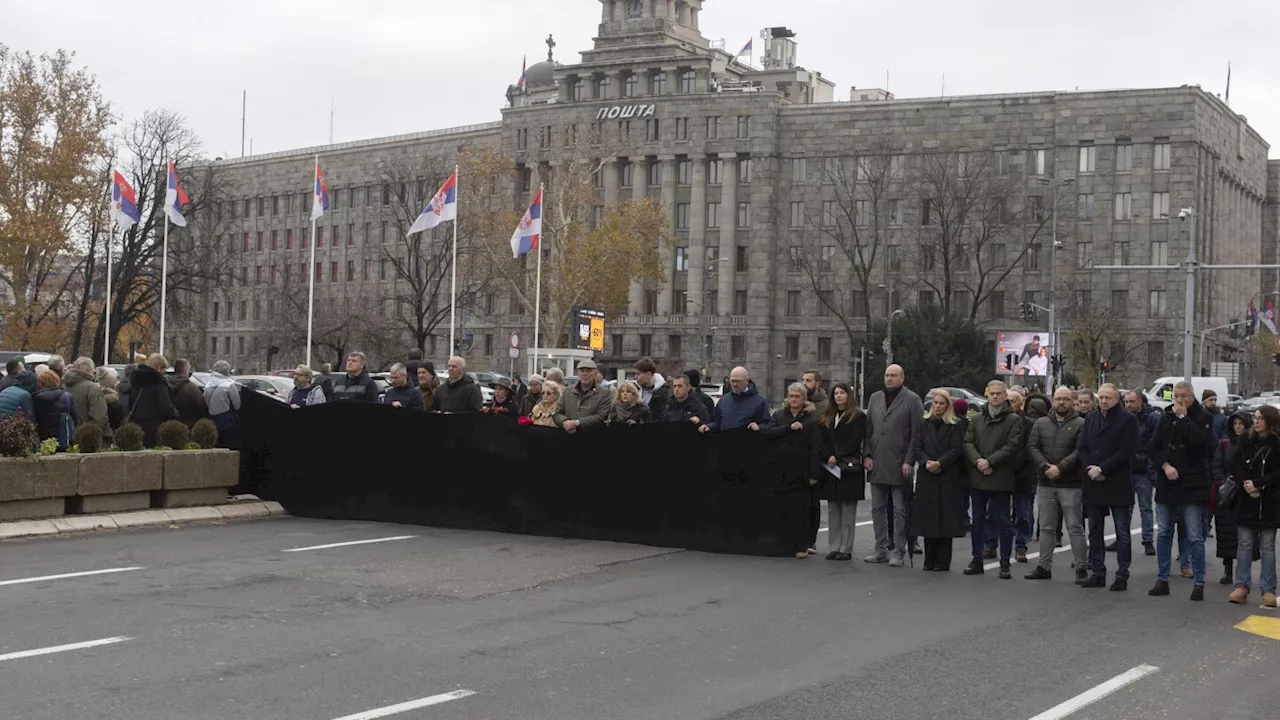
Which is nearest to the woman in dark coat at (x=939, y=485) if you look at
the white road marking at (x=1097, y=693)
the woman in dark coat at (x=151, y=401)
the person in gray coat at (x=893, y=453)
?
the person in gray coat at (x=893, y=453)

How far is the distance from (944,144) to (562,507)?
83.6 meters

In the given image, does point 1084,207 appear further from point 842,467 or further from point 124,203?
point 842,467

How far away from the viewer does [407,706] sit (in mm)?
8578

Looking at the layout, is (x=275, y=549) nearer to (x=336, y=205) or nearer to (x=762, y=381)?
(x=762, y=381)

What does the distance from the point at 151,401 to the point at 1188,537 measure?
11.9 m

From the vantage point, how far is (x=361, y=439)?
18922 millimetres

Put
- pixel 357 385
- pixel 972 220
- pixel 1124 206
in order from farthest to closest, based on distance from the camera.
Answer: pixel 972 220, pixel 1124 206, pixel 357 385

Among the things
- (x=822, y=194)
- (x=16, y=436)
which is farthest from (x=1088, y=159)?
(x=16, y=436)

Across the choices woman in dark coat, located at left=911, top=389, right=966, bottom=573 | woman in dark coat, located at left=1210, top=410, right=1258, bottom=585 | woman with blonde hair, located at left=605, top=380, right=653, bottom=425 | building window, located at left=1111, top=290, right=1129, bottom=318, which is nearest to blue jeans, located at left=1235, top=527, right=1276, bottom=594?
woman in dark coat, located at left=1210, top=410, right=1258, bottom=585

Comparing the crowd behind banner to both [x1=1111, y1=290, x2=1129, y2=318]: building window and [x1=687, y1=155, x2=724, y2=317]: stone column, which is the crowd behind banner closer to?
[x1=1111, y1=290, x2=1129, y2=318]: building window

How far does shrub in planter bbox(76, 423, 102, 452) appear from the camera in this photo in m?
17.3

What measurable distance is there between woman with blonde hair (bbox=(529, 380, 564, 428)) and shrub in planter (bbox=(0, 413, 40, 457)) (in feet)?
17.8

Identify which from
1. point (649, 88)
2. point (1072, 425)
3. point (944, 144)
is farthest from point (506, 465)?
point (649, 88)

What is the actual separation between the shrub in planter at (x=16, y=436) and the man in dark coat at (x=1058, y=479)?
10322 mm
